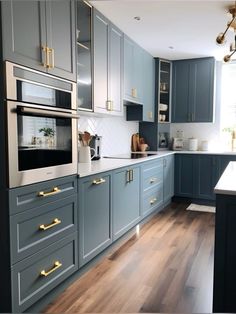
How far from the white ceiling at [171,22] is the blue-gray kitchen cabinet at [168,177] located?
1.69m

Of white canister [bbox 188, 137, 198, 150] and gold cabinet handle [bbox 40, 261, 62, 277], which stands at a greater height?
white canister [bbox 188, 137, 198, 150]

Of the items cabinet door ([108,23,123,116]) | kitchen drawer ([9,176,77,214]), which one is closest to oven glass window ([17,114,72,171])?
kitchen drawer ([9,176,77,214])

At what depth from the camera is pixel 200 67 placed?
4699 mm

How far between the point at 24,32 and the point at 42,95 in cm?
38

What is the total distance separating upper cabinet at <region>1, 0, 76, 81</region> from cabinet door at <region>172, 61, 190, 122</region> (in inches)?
123

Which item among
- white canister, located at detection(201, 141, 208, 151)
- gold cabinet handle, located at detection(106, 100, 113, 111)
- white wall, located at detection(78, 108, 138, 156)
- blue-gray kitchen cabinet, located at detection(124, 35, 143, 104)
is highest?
blue-gray kitchen cabinet, located at detection(124, 35, 143, 104)

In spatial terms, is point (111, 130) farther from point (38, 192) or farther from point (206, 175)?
point (38, 192)

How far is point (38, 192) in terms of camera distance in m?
1.74

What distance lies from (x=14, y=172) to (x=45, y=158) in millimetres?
312

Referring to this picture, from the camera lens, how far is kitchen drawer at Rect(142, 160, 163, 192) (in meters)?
3.52

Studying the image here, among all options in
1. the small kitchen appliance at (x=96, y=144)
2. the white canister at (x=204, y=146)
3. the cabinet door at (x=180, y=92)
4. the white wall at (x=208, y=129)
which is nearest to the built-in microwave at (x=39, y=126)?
the small kitchen appliance at (x=96, y=144)

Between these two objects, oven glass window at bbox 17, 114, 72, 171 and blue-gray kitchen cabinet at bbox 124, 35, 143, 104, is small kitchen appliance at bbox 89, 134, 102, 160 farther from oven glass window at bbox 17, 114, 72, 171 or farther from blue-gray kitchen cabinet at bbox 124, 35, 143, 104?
oven glass window at bbox 17, 114, 72, 171

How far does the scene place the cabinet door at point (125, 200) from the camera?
108 inches

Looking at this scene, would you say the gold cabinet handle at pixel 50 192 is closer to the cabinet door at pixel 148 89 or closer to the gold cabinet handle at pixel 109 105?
the gold cabinet handle at pixel 109 105
